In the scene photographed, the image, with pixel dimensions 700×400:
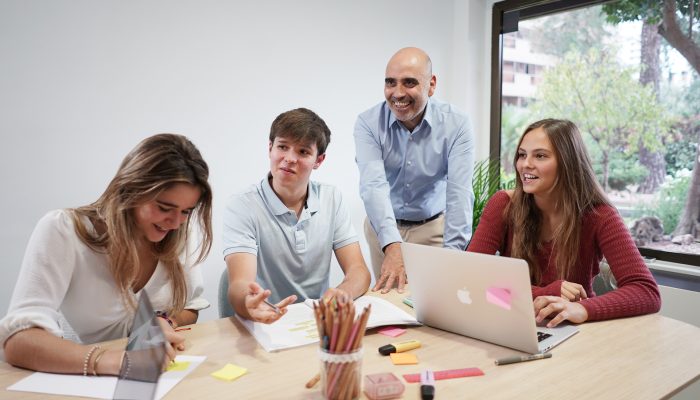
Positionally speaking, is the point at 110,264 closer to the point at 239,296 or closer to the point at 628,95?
the point at 239,296

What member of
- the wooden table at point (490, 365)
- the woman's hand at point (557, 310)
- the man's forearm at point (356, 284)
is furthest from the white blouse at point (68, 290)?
the woman's hand at point (557, 310)

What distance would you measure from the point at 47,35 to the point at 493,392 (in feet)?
7.79

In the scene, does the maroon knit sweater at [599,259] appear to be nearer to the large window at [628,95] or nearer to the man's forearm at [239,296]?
the man's forearm at [239,296]

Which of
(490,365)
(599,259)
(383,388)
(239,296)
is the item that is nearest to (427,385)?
(383,388)

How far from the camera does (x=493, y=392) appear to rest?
1158mm

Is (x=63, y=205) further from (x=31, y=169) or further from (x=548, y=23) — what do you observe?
(x=548, y=23)

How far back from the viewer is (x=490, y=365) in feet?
4.26

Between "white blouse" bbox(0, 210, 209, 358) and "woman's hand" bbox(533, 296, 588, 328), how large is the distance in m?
1.05

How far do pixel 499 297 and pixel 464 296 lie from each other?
108 millimetres

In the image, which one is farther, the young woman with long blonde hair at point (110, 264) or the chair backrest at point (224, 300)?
the chair backrest at point (224, 300)

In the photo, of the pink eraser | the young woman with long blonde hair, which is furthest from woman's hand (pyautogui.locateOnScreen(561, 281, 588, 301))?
the young woman with long blonde hair

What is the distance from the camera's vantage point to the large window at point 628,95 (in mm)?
3012

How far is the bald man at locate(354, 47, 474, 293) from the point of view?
97.8 inches

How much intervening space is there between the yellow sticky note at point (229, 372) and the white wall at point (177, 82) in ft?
5.54
